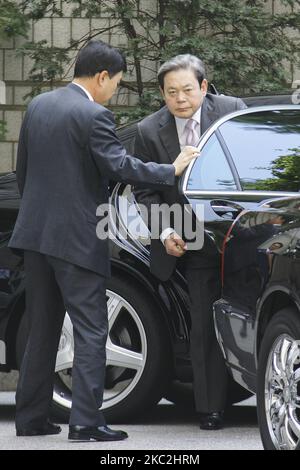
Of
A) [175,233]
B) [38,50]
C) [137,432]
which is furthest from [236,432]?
[38,50]

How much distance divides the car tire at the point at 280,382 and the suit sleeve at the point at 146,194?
153cm

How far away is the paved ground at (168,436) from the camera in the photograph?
6.15 m

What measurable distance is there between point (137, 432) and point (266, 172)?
1351 millimetres

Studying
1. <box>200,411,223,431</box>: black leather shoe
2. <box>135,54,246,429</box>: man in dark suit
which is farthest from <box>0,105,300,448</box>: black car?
<box>200,411,223,431</box>: black leather shoe

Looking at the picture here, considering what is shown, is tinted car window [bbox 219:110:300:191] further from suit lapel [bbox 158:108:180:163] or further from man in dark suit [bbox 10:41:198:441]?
man in dark suit [bbox 10:41:198:441]

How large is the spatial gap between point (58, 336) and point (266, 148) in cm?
130

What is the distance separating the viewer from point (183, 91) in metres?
6.84

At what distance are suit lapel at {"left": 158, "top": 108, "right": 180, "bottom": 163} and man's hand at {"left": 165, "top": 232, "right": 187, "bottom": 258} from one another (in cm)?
44

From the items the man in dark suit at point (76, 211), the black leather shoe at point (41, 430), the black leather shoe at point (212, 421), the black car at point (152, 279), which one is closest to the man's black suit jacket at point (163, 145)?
the black car at point (152, 279)

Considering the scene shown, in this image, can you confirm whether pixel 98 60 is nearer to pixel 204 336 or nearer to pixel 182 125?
pixel 182 125

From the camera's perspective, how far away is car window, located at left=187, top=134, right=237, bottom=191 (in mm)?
Answer: 6688

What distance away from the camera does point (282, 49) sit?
14.3m

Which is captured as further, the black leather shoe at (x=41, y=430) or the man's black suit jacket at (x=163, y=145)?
the man's black suit jacket at (x=163, y=145)

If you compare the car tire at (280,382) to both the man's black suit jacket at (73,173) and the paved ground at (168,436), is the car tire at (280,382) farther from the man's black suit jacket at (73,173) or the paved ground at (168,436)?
the man's black suit jacket at (73,173)
